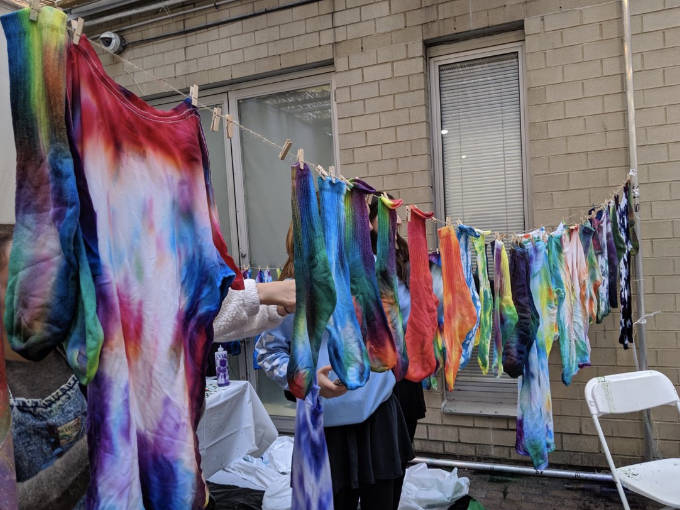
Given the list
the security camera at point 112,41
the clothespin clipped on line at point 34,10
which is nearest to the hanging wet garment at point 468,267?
the clothespin clipped on line at point 34,10

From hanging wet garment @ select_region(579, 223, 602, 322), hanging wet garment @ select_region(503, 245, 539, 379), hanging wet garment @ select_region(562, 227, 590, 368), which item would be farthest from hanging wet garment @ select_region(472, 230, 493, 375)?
hanging wet garment @ select_region(579, 223, 602, 322)

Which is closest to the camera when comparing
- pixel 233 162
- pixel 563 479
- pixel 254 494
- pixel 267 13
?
pixel 254 494

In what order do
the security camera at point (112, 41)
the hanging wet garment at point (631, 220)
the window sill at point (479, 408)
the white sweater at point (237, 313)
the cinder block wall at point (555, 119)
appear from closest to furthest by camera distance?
the white sweater at point (237, 313)
the hanging wet garment at point (631, 220)
the cinder block wall at point (555, 119)
the window sill at point (479, 408)
the security camera at point (112, 41)

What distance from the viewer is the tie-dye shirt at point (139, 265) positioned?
3.34ft

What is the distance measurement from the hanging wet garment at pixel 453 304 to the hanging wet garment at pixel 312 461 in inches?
44.2

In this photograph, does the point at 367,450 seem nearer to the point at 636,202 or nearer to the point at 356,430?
the point at 356,430

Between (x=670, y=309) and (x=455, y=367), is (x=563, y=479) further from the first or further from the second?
(x=455, y=367)

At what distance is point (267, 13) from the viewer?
5148mm

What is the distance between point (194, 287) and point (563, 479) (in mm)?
3875

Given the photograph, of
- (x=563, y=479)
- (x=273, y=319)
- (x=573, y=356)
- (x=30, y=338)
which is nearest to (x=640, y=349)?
(x=573, y=356)

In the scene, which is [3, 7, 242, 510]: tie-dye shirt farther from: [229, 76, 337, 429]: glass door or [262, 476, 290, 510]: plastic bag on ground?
[229, 76, 337, 429]: glass door

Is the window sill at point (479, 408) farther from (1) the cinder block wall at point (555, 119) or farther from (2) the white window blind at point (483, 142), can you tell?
(2) the white window blind at point (483, 142)

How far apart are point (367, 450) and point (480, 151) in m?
3.21

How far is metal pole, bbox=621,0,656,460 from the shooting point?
3.85 metres
